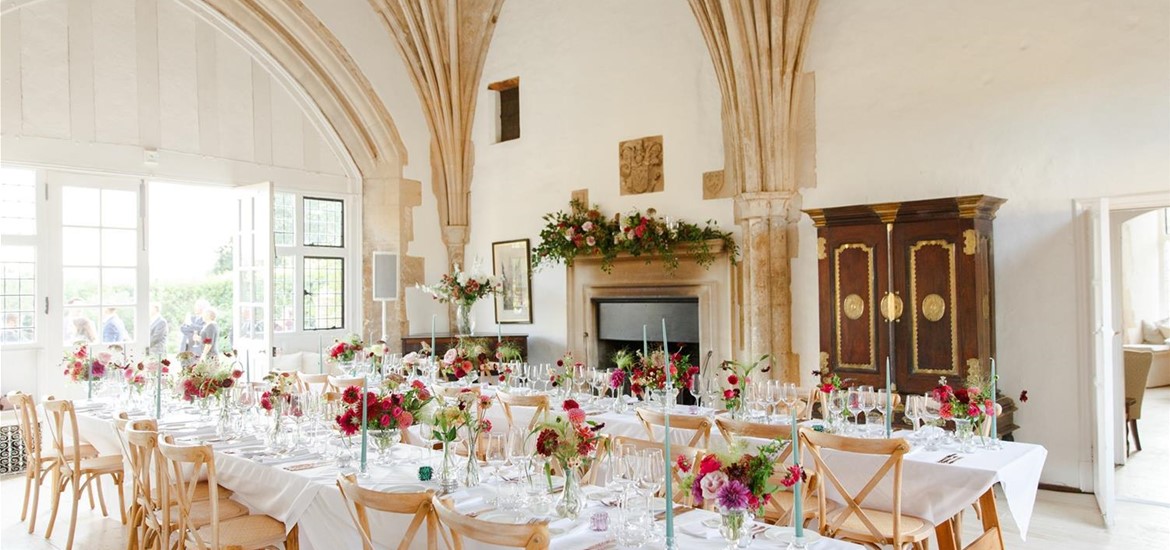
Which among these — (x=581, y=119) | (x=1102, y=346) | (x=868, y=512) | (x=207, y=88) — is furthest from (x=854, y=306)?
(x=207, y=88)

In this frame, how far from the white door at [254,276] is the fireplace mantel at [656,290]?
3.52m

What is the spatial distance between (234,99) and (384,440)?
6.69 meters

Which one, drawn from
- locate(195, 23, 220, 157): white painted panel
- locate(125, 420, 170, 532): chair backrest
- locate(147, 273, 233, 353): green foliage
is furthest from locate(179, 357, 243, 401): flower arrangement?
locate(147, 273, 233, 353): green foliage

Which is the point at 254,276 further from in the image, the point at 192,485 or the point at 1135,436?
the point at 1135,436

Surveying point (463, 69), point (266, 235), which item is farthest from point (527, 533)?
point (463, 69)

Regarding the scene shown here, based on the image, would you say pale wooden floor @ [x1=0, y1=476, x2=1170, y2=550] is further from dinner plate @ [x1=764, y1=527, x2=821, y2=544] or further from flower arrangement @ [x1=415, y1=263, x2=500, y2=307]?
flower arrangement @ [x1=415, y1=263, x2=500, y2=307]

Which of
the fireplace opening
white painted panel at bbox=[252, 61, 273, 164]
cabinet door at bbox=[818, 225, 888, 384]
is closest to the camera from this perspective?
cabinet door at bbox=[818, 225, 888, 384]

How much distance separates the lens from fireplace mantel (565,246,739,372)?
8.41 m

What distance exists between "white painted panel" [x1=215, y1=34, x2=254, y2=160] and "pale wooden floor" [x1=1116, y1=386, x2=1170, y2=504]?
942 centimetres

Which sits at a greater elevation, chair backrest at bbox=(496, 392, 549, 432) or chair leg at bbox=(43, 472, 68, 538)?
chair backrest at bbox=(496, 392, 549, 432)

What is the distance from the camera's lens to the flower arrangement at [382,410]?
3.90m

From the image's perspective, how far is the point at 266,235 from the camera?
895 cm

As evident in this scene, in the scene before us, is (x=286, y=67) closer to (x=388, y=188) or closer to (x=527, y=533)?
(x=388, y=188)

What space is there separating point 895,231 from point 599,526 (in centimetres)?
463
